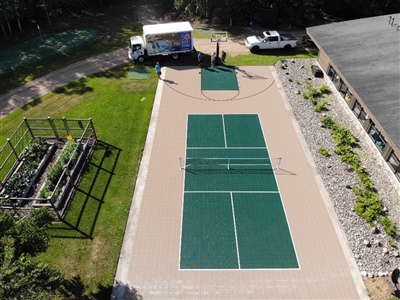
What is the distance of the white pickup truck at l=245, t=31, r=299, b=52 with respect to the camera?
3328 cm

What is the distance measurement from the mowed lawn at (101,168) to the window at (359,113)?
52.4ft

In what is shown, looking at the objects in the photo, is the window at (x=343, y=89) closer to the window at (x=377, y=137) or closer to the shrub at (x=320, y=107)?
the shrub at (x=320, y=107)

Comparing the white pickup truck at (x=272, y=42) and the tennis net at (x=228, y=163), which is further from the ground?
the white pickup truck at (x=272, y=42)

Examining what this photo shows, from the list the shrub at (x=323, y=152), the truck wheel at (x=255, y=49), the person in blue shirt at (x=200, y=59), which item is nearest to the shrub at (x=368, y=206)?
the shrub at (x=323, y=152)

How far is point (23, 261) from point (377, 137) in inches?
845

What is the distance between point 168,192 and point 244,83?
571 inches

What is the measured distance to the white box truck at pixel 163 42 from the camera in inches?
1216

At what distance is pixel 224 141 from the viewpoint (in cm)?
2278

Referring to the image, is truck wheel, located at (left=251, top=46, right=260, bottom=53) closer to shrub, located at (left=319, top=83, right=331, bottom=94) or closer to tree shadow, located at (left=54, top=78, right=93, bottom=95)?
shrub, located at (left=319, top=83, right=331, bottom=94)

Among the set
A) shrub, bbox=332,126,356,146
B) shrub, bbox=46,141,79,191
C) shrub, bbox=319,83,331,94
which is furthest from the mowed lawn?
shrub, bbox=319,83,331,94

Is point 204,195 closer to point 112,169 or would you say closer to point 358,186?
point 112,169

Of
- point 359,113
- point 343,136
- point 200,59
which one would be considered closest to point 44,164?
point 200,59

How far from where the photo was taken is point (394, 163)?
19688 millimetres

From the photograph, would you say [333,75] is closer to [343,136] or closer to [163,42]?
[343,136]
